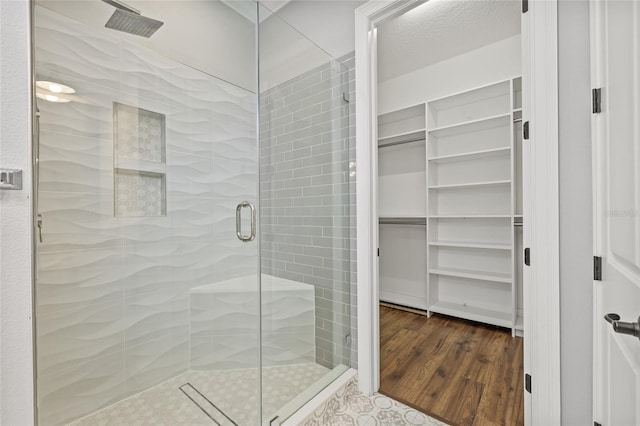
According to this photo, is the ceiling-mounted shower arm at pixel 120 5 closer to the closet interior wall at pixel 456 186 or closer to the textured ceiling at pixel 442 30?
the textured ceiling at pixel 442 30

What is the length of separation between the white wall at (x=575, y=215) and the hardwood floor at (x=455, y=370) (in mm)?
540

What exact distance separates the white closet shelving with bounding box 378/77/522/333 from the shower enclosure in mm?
1708

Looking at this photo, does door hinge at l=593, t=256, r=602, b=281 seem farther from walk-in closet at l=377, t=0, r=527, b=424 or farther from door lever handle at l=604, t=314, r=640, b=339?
walk-in closet at l=377, t=0, r=527, b=424

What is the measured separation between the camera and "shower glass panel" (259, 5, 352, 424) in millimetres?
1640

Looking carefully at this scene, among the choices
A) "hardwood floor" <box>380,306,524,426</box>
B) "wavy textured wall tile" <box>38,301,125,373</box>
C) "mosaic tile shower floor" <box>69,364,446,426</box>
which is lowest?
"hardwood floor" <box>380,306,524,426</box>

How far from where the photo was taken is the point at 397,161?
3559mm

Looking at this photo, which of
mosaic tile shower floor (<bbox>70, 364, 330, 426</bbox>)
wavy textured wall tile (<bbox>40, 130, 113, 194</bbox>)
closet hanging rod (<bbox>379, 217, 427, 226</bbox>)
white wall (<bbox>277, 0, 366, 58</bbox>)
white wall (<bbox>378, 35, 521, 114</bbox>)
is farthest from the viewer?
closet hanging rod (<bbox>379, 217, 427, 226</bbox>)

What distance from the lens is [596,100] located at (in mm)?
1030

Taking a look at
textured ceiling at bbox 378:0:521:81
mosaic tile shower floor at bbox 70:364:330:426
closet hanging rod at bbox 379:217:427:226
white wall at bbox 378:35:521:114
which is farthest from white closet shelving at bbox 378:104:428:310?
mosaic tile shower floor at bbox 70:364:330:426

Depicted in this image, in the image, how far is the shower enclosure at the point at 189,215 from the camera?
4.46ft

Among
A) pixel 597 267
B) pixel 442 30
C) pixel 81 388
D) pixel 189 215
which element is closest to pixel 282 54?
pixel 189 215

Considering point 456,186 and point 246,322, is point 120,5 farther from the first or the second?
point 456,186

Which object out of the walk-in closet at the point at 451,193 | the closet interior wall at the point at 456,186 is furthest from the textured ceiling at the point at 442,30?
the closet interior wall at the point at 456,186

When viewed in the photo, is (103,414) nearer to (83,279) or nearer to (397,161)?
(83,279)
